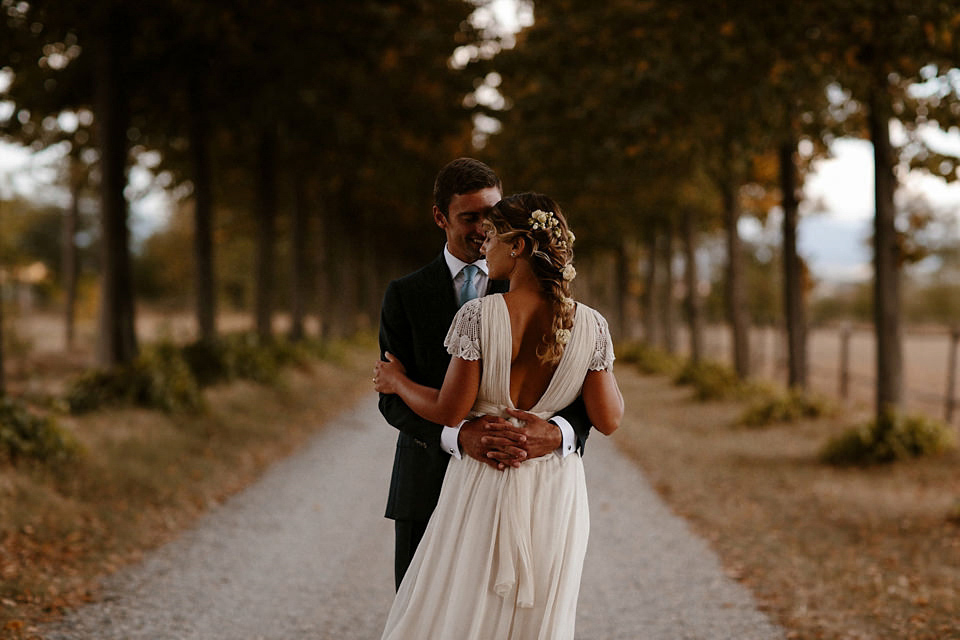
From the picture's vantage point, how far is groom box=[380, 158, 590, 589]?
328 centimetres

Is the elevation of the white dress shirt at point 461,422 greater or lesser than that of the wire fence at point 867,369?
greater

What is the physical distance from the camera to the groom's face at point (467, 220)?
3314 mm

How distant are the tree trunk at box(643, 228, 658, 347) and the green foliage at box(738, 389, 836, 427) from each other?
1372cm

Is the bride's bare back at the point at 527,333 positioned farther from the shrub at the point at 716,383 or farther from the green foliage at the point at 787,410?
the shrub at the point at 716,383

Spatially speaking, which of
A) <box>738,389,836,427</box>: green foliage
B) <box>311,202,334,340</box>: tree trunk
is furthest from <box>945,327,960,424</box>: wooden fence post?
<box>311,202,334,340</box>: tree trunk

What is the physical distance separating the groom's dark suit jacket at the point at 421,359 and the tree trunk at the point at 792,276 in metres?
12.2

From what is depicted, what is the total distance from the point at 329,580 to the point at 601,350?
384cm

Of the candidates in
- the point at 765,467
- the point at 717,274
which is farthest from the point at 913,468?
the point at 717,274

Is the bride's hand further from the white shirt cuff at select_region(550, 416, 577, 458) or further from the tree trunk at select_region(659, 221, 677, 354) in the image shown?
the tree trunk at select_region(659, 221, 677, 354)

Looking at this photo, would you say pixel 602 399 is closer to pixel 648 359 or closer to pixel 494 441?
pixel 494 441

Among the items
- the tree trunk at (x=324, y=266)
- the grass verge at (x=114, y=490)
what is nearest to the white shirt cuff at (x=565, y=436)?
the grass verge at (x=114, y=490)

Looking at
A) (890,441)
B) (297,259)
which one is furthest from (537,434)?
(297,259)

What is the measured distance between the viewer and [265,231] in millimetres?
20188

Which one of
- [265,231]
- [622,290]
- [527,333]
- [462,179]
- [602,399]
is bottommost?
[602,399]
